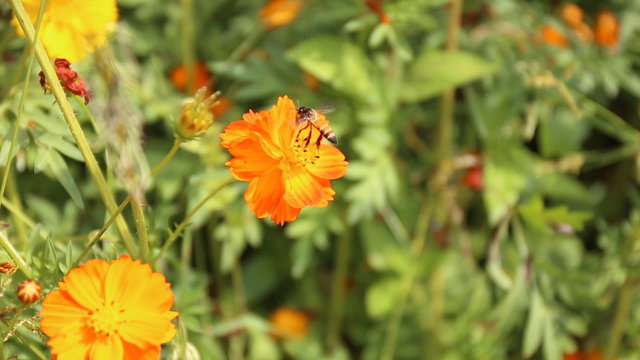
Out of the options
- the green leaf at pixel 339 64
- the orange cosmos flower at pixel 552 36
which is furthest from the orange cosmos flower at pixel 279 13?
the orange cosmos flower at pixel 552 36

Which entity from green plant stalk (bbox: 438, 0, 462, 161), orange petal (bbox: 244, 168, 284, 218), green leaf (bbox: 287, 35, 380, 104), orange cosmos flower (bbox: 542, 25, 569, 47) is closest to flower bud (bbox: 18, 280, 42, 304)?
orange petal (bbox: 244, 168, 284, 218)

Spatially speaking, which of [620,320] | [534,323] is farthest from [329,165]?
[620,320]

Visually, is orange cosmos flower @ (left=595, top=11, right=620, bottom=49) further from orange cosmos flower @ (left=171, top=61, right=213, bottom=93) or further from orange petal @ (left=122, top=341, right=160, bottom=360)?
orange petal @ (left=122, top=341, right=160, bottom=360)

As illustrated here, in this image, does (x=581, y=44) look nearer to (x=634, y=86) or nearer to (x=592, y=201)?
(x=634, y=86)

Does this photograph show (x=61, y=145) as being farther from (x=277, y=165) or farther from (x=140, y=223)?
(x=277, y=165)

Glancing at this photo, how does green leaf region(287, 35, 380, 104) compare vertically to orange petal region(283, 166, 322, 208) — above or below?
below

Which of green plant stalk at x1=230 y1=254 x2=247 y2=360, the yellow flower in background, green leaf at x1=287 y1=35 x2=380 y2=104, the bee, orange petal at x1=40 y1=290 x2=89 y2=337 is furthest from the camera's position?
green plant stalk at x1=230 y1=254 x2=247 y2=360

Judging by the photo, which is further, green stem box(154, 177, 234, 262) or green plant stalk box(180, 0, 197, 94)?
green plant stalk box(180, 0, 197, 94)

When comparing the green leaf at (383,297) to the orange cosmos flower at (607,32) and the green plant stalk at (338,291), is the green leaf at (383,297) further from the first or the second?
the orange cosmos flower at (607,32)
